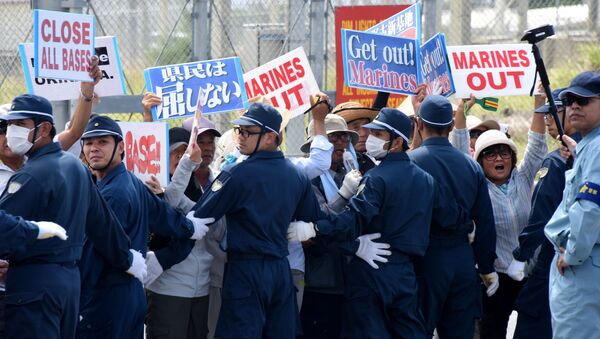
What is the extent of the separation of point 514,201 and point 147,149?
269 centimetres

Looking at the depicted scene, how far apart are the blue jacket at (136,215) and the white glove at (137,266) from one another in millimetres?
73

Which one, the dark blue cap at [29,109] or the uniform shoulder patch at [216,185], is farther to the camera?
the uniform shoulder patch at [216,185]

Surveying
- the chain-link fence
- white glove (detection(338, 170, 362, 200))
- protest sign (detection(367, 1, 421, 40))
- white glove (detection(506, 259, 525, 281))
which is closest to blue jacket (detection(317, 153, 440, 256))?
white glove (detection(338, 170, 362, 200))

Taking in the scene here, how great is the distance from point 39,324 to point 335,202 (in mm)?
2319

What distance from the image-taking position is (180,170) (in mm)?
6586

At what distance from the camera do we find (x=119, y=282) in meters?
6.06

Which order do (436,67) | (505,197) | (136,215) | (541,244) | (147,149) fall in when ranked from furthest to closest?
1. (436,67)
2. (505,197)
3. (541,244)
4. (147,149)
5. (136,215)

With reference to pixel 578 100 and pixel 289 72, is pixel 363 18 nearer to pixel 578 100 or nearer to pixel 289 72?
pixel 289 72

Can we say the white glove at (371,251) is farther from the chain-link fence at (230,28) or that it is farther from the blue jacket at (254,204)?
the chain-link fence at (230,28)

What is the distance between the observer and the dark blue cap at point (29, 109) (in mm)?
5660

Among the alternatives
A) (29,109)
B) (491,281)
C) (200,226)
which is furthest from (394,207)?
(29,109)

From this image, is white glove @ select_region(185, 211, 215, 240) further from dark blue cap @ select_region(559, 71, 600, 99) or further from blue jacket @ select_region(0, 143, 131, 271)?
dark blue cap @ select_region(559, 71, 600, 99)

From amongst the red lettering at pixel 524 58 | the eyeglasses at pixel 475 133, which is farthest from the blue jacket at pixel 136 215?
the red lettering at pixel 524 58

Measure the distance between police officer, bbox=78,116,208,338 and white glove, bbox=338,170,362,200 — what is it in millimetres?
1095
